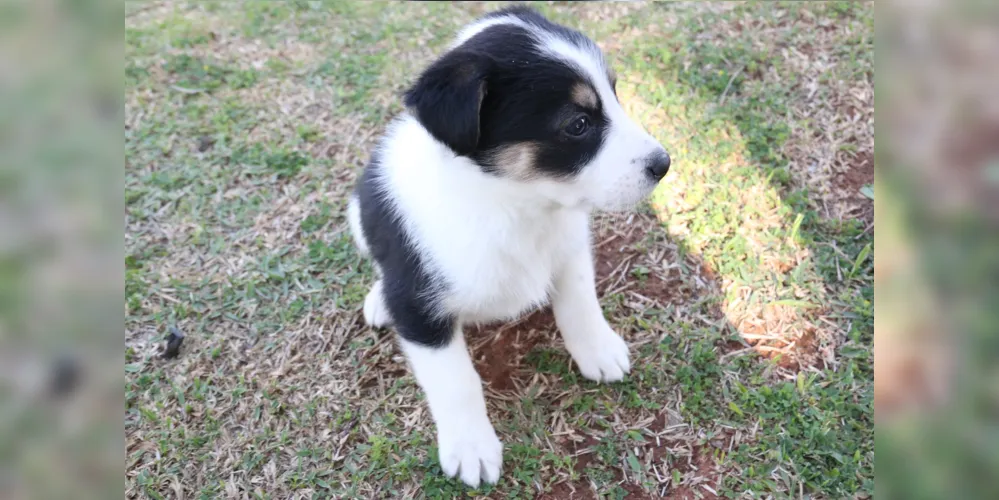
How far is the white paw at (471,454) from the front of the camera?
2.55 meters

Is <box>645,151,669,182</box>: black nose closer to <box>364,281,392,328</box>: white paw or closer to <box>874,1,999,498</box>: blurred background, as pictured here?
<box>874,1,999,498</box>: blurred background

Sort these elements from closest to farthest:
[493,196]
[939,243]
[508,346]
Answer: [939,243]
[493,196]
[508,346]

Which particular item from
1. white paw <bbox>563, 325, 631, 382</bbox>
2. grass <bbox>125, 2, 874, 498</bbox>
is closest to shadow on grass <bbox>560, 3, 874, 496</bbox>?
grass <bbox>125, 2, 874, 498</bbox>

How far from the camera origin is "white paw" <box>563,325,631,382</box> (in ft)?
9.26

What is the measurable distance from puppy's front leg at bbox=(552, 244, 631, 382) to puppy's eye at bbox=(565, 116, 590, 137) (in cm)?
71

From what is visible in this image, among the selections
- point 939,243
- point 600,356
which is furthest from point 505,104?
point 939,243

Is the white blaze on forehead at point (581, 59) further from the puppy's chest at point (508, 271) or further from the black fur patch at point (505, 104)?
the puppy's chest at point (508, 271)

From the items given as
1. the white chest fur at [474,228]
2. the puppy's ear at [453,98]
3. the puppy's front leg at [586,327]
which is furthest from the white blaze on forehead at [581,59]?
the puppy's front leg at [586,327]

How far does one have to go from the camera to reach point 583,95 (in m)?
2.13

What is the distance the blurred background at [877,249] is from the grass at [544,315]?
1.81 metres

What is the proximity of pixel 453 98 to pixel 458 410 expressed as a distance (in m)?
1.21

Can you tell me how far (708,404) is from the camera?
8.93ft

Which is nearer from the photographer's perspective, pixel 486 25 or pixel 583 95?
pixel 583 95

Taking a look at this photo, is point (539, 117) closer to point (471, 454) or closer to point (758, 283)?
point (471, 454)
